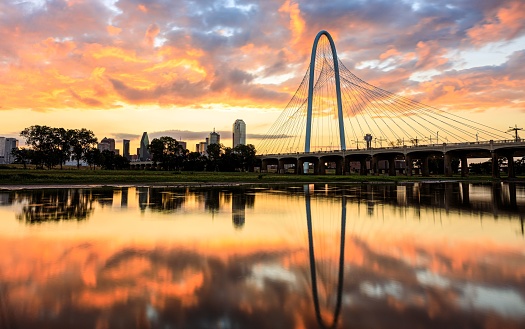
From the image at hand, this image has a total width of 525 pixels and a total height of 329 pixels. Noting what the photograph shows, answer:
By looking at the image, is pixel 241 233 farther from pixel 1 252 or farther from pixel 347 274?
pixel 1 252

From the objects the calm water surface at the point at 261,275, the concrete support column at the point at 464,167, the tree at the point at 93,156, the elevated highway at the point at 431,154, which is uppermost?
the tree at the point at 93,156

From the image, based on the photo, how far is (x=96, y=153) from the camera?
128 meters

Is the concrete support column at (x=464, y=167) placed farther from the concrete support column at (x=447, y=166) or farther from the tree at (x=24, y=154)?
the tree at (x=24, y=154)

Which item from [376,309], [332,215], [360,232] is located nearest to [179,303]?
[376,309]

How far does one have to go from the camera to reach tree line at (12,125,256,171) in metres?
105

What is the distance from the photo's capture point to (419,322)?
4.98m

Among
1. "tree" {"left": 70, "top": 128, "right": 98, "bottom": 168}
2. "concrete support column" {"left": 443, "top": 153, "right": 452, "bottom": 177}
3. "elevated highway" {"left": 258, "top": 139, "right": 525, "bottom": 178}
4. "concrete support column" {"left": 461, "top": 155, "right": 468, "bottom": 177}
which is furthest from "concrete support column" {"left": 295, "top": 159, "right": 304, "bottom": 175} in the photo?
"tree" {"left": 70, "top": 128, "right": 98, "bottom": 168}

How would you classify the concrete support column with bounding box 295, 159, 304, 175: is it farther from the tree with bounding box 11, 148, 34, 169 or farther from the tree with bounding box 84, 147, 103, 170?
the tree with bounding box 11, 148, 34, 169

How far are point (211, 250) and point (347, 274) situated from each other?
4033 millimetres

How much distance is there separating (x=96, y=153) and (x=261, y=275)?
136999 mm

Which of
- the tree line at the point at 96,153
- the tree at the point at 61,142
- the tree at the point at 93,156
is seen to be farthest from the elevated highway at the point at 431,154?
the tree at the point at 61,142

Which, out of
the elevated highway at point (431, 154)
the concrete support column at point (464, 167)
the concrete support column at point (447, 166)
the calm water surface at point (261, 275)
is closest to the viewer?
the calm water surface at point (261, 275)

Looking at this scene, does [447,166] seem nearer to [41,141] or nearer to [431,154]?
[431,154]

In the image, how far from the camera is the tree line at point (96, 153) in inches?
4144
